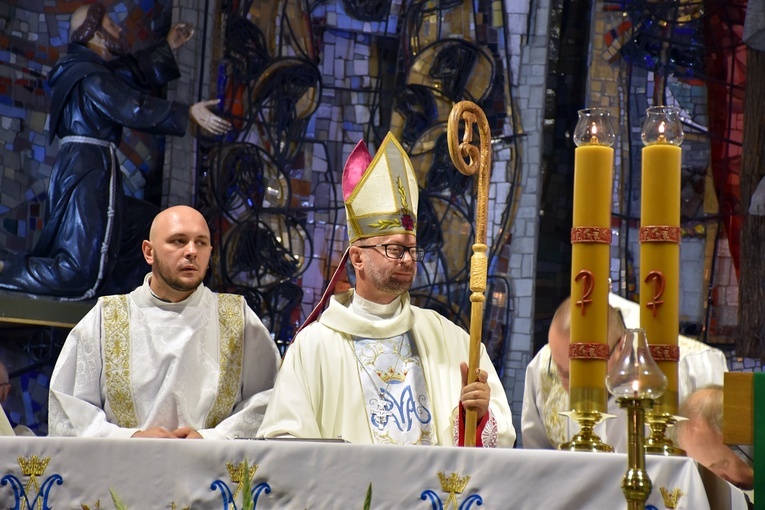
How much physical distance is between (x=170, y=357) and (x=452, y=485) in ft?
6.31

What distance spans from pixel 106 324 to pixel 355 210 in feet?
3.24

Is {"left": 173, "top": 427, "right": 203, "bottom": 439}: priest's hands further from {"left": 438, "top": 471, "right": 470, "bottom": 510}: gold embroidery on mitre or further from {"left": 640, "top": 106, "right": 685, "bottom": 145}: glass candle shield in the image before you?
{"left": 640, "top": 106, "right": 685, "bottom": 145}: glass candle shield

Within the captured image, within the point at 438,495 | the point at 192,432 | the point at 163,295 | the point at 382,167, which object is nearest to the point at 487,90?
the point at 382,167

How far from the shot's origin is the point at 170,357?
449 cm

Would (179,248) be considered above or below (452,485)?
Answer: above

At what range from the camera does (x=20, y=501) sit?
9.79 ft

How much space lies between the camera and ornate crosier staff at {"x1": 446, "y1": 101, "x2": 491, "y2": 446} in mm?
3377

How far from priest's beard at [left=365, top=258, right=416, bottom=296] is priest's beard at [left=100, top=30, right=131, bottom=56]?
11.3ft

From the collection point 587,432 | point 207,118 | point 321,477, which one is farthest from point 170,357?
point 207,118

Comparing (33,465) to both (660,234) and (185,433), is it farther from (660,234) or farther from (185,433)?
(660,234)

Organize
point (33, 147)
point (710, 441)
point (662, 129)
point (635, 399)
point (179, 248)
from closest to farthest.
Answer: point (635, 399)
point (662, 129)
point (710, 441)
point (179, 248)
point (33, 147)

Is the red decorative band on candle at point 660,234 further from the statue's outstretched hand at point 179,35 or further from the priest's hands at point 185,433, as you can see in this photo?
the statue's outstretched hand at point 179,35

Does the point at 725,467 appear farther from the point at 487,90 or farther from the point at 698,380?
the point at 487,90

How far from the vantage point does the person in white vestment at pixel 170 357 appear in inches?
173
